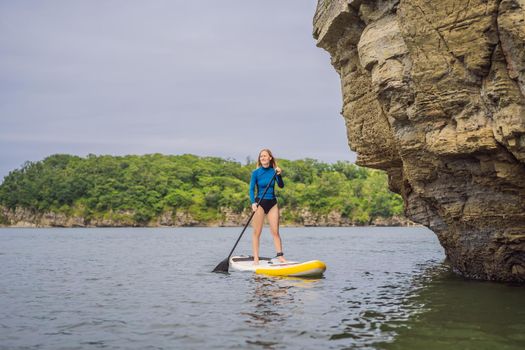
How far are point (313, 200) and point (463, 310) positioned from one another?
12338 cm

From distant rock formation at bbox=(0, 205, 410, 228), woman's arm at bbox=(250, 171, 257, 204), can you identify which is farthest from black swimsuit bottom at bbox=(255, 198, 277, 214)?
distant rock formation at bbox=(0, 205, 410, 228)

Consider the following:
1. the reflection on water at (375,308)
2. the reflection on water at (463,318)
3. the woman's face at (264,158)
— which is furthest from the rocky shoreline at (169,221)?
the reflection on water at (463,318)

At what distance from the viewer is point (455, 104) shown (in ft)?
35.6

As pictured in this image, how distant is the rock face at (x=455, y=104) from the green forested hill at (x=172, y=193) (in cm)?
11744

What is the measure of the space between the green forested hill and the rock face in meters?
117

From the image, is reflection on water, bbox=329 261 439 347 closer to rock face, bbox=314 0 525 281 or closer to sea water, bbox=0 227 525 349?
sea water, bbox=0 227 525 349

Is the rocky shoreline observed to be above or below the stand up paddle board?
above

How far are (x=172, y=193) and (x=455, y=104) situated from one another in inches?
5060

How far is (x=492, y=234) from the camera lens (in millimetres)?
12477

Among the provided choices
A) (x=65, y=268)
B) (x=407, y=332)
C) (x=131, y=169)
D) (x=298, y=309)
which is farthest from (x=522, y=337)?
(x=131, y=169)

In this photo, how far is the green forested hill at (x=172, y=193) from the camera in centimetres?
13250

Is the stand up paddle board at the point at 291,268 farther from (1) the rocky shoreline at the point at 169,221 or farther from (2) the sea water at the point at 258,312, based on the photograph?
(1) the rocky shoreline at the point at 169,221

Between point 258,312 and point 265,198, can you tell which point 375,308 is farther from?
→ point 265,198

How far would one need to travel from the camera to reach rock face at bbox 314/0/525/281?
388 inches
